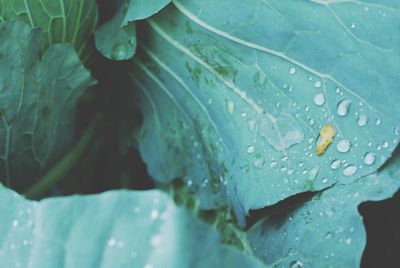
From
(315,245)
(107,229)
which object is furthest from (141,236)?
(315,245)

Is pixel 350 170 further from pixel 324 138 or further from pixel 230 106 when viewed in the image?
pixel 230 106

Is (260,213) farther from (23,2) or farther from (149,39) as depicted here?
(23,2)

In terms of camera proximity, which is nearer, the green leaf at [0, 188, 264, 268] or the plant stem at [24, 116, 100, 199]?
the green leaf at [0, 188, 264, 268]

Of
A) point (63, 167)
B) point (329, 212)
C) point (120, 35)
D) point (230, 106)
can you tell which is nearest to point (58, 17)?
point (120, 35)

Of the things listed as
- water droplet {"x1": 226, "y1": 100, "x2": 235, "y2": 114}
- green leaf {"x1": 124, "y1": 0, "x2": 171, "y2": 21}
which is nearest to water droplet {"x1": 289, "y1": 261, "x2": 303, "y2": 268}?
Answer: water droplet {"x1": 226, "y1": 100, "x2": 235, "y2": 114}

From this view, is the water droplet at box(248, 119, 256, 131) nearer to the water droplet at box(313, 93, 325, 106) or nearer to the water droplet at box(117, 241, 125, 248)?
the water droplet at box(313, 93, 325, 106)

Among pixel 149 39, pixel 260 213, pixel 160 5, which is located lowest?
pixel 260 213
